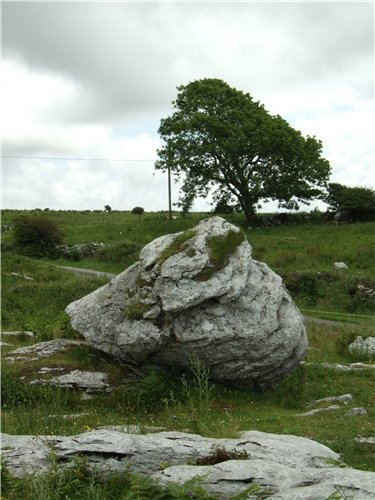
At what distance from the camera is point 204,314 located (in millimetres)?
13422

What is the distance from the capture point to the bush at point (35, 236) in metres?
50.6

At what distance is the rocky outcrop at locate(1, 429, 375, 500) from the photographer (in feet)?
22.8

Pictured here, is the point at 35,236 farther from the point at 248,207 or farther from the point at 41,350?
the point at 41,350

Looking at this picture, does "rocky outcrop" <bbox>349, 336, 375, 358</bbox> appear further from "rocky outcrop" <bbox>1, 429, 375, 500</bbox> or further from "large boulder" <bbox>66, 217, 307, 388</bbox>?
"rocky outcrop" <bbox>1, 429, 375, 500</bbox>

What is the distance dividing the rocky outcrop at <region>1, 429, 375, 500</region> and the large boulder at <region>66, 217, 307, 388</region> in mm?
4197

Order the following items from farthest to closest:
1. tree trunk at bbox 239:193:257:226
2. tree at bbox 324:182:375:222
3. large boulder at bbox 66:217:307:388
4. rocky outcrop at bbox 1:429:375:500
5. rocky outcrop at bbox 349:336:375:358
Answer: tree trunk at bbox 239:193:257:226, tree at bbox 324:182:375:222, rocky outcrop at bbox 349:336:375:358, large boulder at bbox 66:217:307:388, rocky outcrop at bbox 1:429:375:500

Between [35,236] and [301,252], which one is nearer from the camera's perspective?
[301,252]

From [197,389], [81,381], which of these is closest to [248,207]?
[81,381]

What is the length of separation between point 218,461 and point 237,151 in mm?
45269

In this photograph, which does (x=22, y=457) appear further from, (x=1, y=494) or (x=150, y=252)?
(x=150, y=252)

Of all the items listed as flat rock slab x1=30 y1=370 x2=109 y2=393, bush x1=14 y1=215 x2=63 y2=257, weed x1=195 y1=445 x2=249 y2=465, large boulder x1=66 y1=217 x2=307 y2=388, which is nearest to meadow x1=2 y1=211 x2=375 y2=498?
flat rock slab x1=30 y1=370 x2=109 y2=393

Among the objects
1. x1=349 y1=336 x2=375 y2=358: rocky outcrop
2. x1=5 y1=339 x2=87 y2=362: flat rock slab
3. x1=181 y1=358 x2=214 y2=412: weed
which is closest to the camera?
x1=181 y1=358 x2=214 y2=412: weed

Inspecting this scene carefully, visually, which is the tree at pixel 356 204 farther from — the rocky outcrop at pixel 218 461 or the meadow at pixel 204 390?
the rocky outcrop at pixel 218 461

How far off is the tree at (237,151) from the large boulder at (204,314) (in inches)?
1469
